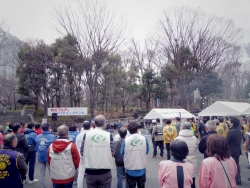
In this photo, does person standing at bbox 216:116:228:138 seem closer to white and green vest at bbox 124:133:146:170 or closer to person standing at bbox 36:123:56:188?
white and green vest at bbox 124:133:146:170

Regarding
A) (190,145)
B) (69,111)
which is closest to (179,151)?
(190,145)

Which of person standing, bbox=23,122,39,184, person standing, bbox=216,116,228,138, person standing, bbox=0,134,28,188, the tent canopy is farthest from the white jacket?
the tent canopy

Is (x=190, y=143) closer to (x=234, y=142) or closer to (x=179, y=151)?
(x=234, y=142)

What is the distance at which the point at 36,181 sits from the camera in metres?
5.95

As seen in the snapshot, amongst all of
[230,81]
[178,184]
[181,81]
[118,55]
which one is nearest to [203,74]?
[181,81]

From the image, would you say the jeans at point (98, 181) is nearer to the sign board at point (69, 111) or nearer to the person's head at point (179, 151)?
the person's head at point (179, 151)

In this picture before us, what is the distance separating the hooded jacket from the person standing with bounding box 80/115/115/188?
236 millimetres

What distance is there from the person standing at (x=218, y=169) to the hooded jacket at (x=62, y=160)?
1.94 metres

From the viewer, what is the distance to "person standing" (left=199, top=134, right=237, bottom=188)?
256cm

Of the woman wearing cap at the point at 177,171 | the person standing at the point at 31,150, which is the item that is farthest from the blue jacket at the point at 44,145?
the woman wearing cap at the point at 177,171

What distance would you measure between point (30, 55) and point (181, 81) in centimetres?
1656

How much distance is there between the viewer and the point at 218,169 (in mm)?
2568

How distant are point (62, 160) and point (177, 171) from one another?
1.83m

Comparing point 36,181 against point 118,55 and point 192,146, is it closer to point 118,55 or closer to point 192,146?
point 192,146
